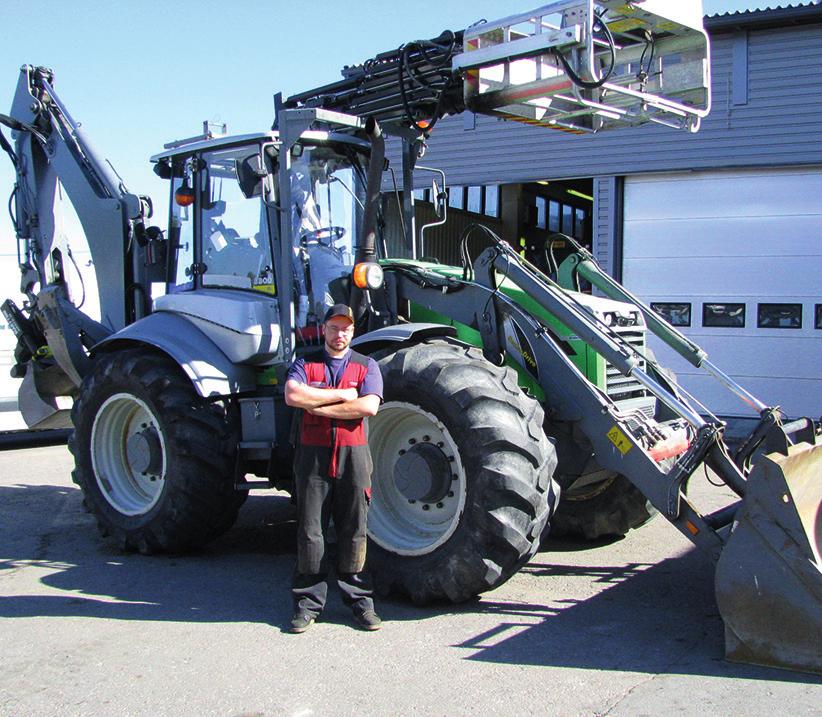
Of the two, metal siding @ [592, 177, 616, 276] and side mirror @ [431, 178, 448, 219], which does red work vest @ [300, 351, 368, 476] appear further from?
metal siding @ [592, 177, 616, 276]

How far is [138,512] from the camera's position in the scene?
24.1ft

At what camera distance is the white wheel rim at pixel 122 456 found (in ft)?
24.3

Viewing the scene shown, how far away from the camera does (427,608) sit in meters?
5.81

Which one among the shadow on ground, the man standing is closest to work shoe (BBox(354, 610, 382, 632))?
the man standing

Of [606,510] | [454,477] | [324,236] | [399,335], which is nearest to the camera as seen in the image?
[454,477]

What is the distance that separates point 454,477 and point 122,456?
3091mm

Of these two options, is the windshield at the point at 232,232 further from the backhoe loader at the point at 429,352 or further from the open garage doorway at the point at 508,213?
the open garage doorway at the point at 508,213

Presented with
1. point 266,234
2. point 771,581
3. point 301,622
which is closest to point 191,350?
point 266,234

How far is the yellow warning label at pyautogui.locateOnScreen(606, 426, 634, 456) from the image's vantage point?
5.74 meters

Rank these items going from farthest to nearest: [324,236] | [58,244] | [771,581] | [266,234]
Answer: [58,244], [324,236], [266,234], [771,581]

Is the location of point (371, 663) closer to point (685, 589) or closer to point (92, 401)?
point (685, 589)

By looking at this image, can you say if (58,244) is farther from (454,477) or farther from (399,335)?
(454,477)

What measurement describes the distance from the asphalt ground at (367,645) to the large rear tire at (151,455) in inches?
10.3

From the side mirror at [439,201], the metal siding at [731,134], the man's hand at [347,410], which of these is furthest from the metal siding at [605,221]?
the man's hand at [347,410]
